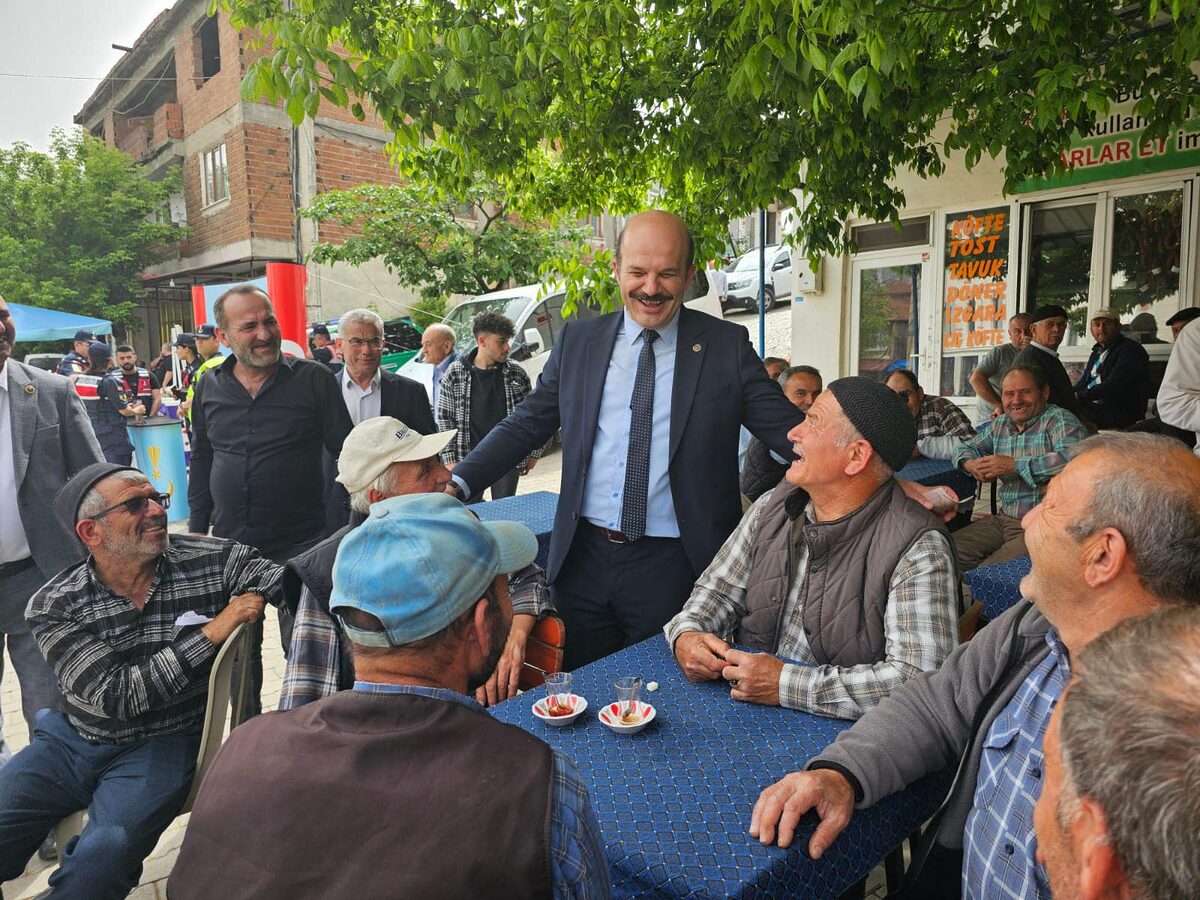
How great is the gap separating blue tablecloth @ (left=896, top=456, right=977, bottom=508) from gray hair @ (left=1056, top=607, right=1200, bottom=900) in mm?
4371

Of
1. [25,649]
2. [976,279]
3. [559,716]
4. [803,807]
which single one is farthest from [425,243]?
[803,807]

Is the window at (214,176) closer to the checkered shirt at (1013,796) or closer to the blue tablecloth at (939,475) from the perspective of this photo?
the blue tablecloth at (939,475)

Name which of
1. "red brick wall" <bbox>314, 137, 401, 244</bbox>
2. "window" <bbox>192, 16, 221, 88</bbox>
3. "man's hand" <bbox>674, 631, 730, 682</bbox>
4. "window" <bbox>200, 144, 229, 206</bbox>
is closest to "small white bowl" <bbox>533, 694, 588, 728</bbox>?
"man's hand" <bbox>674, 631, 730, 682</bbox>

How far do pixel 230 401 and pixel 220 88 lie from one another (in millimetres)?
17990

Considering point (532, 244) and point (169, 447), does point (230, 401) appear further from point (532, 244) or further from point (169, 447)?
point (532, 244)

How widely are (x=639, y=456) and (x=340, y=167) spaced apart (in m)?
16.9

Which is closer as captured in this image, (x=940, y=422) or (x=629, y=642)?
(x=629, y=642)

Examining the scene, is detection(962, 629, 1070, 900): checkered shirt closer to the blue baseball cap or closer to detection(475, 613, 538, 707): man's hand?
→ the blue baseball cap

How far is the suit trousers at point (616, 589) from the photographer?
2795mm

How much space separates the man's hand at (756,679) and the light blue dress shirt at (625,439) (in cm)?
80

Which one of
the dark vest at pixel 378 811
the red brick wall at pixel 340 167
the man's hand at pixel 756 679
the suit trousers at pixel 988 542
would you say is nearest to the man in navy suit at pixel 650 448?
the man's hand at pixel 756 679

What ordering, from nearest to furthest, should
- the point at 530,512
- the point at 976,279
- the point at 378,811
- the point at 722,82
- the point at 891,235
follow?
the point at 378,811
the point at 530,512
the point at 722,82
the point at 976,279
the point at 891,235

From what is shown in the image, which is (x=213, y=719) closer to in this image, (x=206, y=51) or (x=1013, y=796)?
(x=1013, y=796)

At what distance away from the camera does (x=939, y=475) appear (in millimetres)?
5203
